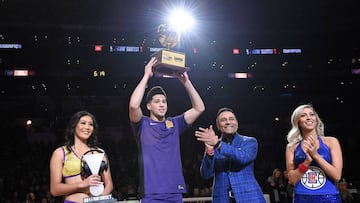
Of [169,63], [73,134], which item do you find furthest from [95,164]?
[169,63]

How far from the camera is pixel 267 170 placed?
1402 cm

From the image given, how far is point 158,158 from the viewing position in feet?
9.98

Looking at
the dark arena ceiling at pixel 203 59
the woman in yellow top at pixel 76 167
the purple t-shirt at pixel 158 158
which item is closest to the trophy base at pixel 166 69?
the purple t-shirt at pixel 158 158

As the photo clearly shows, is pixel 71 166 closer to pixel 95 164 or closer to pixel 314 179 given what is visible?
pixel 95 164

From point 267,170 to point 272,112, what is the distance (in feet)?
14.9

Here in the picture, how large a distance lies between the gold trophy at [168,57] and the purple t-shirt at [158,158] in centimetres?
45

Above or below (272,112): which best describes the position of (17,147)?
below

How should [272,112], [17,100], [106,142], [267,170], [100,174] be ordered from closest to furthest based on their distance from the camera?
1. [100,174]
2. [267,170]
3. [106,142]
4. [17,100]
5. [272,112]

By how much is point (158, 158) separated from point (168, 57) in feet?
2.71

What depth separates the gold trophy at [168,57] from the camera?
3260 mm

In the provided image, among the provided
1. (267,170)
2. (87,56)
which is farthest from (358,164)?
(87,56)

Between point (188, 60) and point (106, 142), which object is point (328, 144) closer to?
point (106, 142)

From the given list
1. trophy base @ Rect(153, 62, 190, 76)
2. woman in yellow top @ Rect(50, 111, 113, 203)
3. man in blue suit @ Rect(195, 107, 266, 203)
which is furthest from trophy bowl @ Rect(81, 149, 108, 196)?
trophy base @ Rect(153, 62, 190, 76)

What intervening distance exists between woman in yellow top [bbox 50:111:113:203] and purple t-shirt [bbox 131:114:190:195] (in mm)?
289
